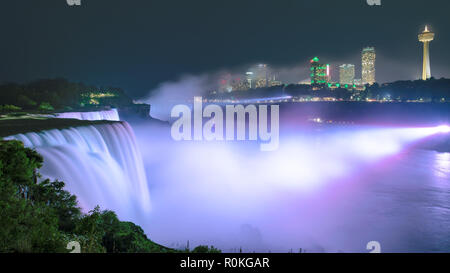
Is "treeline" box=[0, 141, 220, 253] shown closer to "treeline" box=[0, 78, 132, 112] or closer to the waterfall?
the waterfall

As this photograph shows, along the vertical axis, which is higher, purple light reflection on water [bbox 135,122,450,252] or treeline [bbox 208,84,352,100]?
treeline [bbox 208,84,352,100]

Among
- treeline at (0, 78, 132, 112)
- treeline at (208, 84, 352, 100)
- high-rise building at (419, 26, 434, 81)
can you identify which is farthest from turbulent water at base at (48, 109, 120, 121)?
high-rise building at (419, 26, 434, 81)

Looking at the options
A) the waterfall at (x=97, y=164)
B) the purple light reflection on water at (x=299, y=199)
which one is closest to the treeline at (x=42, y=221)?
the waterfall at (x=97, y=164)

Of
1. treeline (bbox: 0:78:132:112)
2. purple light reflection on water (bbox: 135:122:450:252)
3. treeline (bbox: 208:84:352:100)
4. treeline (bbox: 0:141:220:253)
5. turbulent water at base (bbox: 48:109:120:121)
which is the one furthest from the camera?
treeline (bbox: 208:84:352:100)

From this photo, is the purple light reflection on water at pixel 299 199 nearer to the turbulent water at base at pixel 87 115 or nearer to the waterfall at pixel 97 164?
the waterfall at pixel 97 164

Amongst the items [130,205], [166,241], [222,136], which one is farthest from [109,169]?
[222,136]
